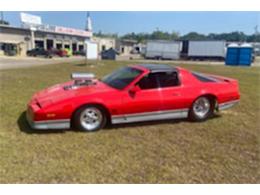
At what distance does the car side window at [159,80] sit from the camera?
17.3ft

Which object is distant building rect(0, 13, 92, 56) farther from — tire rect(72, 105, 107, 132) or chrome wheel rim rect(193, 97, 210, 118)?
chrome wheel rim rect(193, 97, 210, 118)

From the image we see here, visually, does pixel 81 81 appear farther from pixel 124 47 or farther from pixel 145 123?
pixel 124 47

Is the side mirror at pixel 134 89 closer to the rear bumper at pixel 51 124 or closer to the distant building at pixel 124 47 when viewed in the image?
the rear bumper at pixel 51 124

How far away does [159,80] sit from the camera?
5.41 meters

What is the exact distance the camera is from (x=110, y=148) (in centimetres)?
419

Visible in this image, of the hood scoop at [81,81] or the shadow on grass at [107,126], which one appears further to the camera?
the hood scoop at [81,81]

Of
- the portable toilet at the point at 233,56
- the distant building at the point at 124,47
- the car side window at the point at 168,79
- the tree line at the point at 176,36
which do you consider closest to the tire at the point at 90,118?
the car side window at the point at 168,79

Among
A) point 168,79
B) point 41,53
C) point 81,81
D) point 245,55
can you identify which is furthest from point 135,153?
point 41,53

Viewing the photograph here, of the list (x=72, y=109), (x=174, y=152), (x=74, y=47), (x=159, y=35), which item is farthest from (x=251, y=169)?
(x=159, y=35)

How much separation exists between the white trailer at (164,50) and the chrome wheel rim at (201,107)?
42137 mm

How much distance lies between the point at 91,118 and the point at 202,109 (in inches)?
102

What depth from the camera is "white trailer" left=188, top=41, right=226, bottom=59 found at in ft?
149

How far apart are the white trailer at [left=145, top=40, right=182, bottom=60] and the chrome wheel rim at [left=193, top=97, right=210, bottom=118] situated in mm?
42137

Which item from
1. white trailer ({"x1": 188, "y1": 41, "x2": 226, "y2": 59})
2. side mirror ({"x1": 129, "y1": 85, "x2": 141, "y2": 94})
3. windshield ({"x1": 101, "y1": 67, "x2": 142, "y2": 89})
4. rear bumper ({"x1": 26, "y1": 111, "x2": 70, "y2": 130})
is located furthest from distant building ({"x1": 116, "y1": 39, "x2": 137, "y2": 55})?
rear bumper ({"x1": 26, "y1": 111, "x2": 70, "y2": 130})
